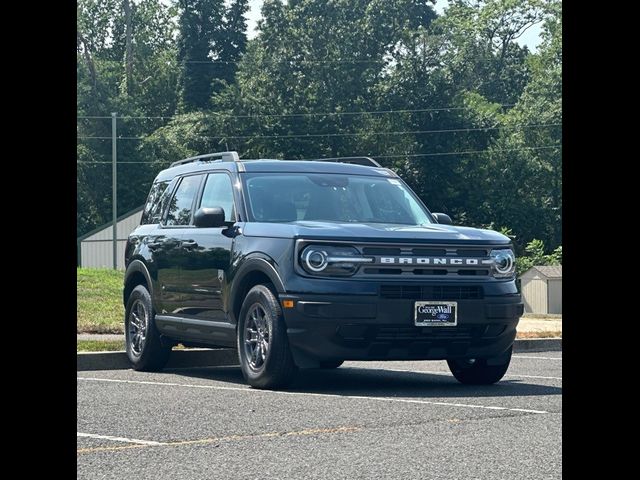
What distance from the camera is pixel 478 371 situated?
1102 centimetres

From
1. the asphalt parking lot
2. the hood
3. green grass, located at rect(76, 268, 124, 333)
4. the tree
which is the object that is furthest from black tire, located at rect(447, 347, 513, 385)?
the tree

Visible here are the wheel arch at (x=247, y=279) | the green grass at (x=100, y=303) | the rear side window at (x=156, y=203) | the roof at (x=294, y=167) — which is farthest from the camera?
the green grass at (x=100, y=303)

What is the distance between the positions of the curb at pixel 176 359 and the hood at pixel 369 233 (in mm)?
2728

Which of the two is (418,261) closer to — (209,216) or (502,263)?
(502,263)

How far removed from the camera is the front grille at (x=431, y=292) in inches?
398

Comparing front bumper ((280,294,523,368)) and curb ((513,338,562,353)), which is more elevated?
front bumper ((280,294,523,368))

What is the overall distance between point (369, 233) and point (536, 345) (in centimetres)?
658

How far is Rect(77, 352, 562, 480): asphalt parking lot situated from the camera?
609 centimetres

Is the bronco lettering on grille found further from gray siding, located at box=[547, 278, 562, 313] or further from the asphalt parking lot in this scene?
gray siding, located at box=[547, 278, 562, 313]

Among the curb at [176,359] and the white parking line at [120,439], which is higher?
the white parking line at [120,439]

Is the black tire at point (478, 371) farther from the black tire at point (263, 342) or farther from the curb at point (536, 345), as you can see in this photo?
the curb at point (536, 345)

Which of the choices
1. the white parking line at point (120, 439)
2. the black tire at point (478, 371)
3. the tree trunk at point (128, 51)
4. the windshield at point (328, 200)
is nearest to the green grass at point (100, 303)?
the windshield at point (328, 200)

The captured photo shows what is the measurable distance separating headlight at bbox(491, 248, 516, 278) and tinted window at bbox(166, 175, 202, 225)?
3120mm

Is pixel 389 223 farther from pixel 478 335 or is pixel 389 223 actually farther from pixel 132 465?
pixel 132 465
